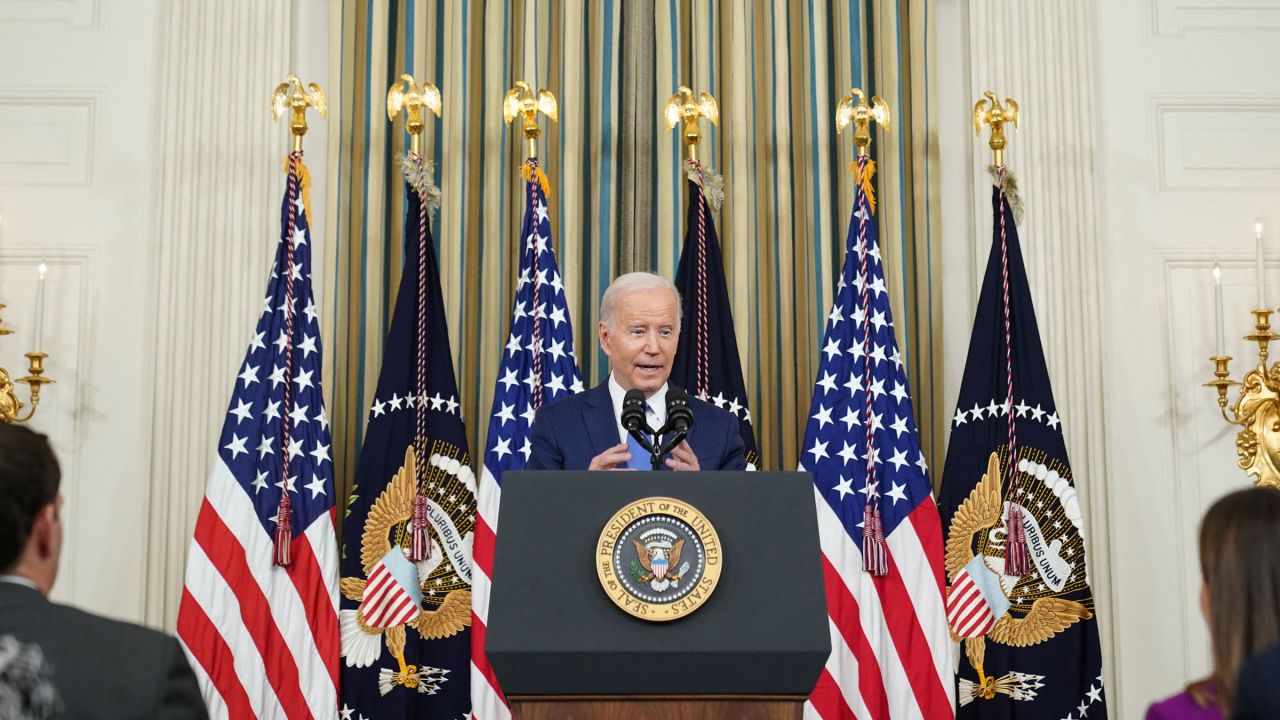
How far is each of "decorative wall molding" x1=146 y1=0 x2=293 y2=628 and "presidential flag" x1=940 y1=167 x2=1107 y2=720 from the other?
305 centimetres

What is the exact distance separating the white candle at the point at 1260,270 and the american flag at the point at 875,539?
5.14 ft

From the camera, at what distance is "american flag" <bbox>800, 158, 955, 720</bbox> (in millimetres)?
5031

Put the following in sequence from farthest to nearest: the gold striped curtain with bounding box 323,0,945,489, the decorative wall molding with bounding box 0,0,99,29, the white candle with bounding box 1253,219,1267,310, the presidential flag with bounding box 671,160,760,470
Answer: the gold striped curtain with bounding box 323,0,945,489
the decorative wall molding with bounding box 0,0,99,29
the white candle with bounding box 1253,219,1267,310
the presidential flag with bounding box 671,160,760,470

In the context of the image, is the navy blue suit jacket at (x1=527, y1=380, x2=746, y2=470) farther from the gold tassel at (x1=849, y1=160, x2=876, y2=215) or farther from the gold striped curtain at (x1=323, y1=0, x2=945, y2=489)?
the gold striped curtain at (x1=323, y1=0, x2=945, y2=489)

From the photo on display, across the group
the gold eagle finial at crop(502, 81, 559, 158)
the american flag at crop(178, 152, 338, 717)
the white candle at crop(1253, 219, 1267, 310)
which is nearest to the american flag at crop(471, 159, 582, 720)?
the gold eagle finial at crop(502, 81, 559, 158)

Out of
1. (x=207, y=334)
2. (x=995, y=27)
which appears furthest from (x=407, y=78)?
(x=995, y=27)

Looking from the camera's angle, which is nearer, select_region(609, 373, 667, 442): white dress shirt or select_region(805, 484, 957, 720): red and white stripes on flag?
select_region(609, 373, 667, 442): white dress shirt

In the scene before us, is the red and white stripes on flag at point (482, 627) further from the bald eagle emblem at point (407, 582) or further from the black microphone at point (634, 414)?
the black microphone at point (634, 414)

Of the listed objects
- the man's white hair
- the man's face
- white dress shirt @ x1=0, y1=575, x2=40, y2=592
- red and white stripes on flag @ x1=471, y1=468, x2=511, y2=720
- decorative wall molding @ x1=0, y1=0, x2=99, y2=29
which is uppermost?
decorative wall molding @ x1=0, y1=0, x2=99, y2=29

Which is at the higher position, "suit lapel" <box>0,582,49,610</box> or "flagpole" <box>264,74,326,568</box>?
"flagpole" <box>264,74,326,568</box>

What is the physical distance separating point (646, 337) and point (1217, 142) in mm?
3205

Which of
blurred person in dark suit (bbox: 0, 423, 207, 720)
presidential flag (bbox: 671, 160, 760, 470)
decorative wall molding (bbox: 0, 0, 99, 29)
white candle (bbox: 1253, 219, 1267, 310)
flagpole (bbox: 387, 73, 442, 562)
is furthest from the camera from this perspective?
decorative wall molding (bbox: 0, 0, 99, 29)

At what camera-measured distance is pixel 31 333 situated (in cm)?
562

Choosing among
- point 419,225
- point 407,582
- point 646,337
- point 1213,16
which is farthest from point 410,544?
point 1213,16
